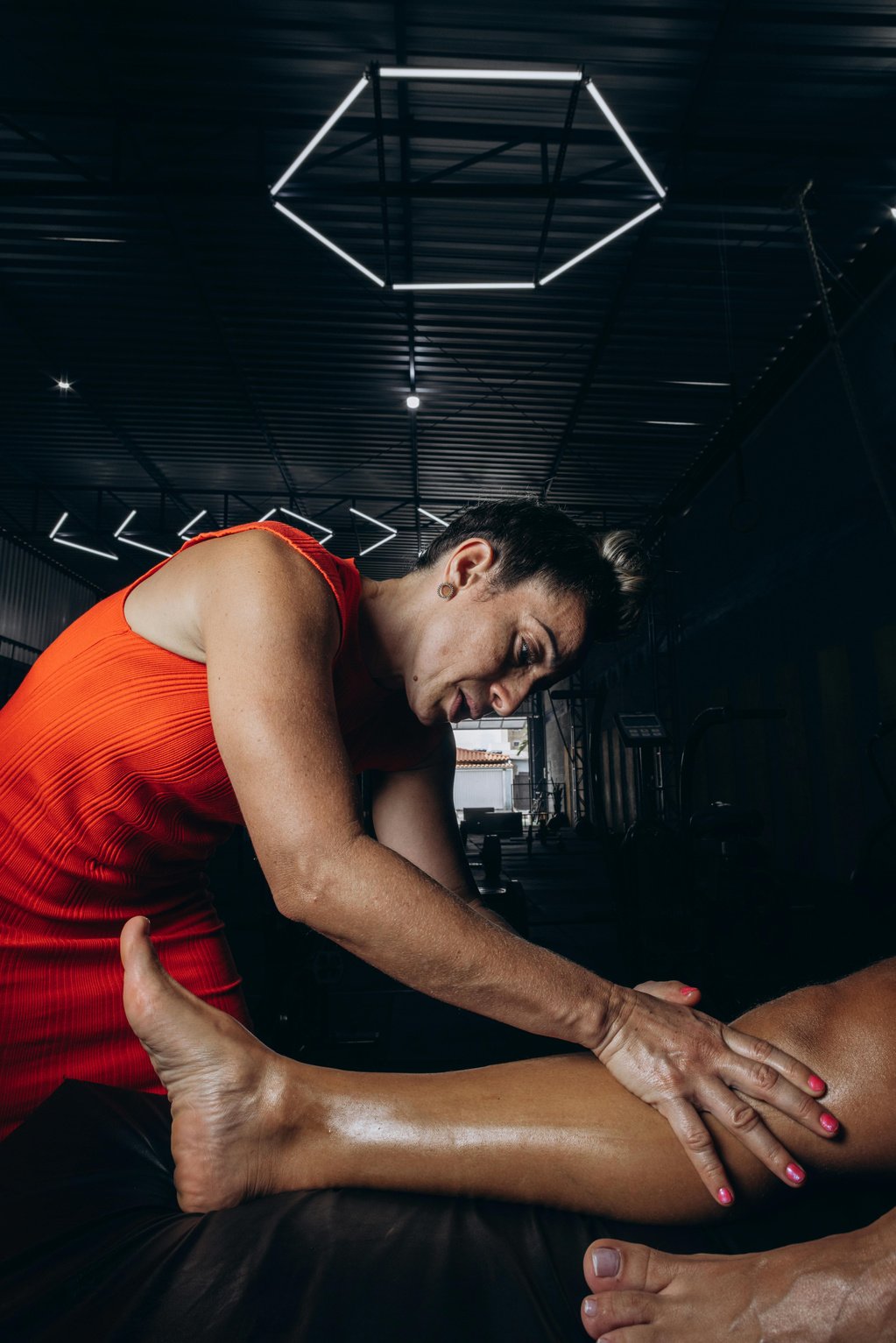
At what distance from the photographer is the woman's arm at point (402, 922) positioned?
915mm

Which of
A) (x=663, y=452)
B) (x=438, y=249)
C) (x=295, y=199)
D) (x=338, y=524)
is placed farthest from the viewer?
(x=338, y=524)

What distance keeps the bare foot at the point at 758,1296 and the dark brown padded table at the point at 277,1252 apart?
44mm

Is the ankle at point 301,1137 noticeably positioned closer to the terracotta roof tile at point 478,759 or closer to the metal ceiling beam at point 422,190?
the metal ceiling beam at point 422,190

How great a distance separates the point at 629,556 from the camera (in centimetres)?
141

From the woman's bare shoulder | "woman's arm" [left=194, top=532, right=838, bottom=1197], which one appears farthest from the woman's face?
"woman's arm" [left=194, top=532, right=838, bottom=1197]

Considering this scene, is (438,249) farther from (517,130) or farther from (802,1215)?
(802,1215)

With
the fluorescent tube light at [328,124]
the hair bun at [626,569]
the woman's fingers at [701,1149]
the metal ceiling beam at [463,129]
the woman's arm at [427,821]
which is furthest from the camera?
the metal ceiling beam at [463,129]

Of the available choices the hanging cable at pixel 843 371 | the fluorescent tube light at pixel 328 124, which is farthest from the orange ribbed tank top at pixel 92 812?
the fluorescent tube light at pixel 328 124

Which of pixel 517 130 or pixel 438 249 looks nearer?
pixel 517 130

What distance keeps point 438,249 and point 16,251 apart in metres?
3.43

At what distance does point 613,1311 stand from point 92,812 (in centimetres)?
90

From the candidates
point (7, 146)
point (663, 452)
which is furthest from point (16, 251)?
point (663, 452)

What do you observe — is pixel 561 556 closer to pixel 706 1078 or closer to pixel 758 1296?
pixel 706 1078

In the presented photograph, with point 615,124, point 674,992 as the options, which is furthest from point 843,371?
point 674,992
